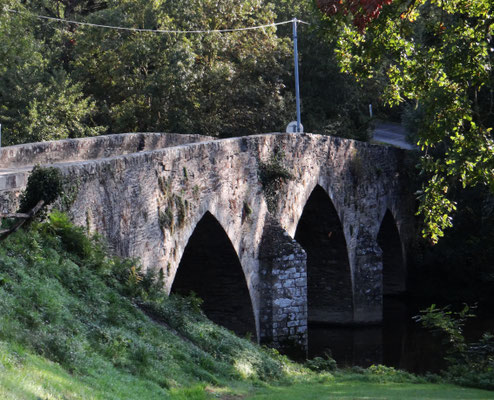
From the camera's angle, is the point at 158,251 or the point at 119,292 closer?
the point at 119,292

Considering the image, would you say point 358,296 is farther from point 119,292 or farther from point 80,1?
point 80,1

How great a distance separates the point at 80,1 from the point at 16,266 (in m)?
24.9

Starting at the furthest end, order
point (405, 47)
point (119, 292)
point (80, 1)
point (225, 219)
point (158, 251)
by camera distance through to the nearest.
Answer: point (80, 1), point (225, 219), point (158, 251), point (405, 47), point (119, 292)

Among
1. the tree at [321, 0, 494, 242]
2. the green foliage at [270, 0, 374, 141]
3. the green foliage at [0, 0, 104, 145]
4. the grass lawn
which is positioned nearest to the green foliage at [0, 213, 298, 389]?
the grass lawn

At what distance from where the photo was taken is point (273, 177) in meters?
16.9

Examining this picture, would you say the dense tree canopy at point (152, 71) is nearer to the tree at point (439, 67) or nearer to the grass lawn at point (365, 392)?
the tree at point (439, 67)

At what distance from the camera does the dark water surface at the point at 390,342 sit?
17422 millimetres

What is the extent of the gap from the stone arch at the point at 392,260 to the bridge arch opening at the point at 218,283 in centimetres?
1023

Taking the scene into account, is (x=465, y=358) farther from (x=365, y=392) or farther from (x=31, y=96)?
(x=31, y=96)

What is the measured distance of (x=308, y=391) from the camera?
10359 millimetres

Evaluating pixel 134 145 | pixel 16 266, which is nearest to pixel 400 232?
pixel 134 145

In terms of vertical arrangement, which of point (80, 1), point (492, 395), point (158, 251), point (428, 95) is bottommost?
point (492, 395)

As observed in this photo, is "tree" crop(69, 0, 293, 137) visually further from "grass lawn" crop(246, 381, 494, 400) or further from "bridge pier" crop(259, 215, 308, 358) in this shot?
"grass lawn" crop(246, 381, 494, 400)

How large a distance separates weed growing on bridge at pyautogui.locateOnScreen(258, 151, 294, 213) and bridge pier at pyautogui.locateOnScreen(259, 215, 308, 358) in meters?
0.79
